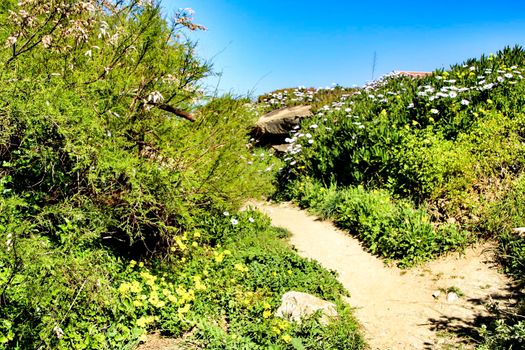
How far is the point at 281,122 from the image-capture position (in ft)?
49.8

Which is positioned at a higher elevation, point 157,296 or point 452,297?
point 452,297

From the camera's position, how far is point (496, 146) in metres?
8.70

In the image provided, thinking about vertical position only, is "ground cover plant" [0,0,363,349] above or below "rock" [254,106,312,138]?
below

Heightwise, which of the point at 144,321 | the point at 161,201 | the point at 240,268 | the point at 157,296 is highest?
the point at 161,201

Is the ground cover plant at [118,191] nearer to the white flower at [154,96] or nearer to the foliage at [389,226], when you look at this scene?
the white flower at [154,96]

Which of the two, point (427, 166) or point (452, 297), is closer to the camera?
point (452, 297)

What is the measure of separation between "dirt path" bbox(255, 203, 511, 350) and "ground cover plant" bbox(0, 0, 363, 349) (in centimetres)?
55

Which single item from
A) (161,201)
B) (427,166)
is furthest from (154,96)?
(427,166)

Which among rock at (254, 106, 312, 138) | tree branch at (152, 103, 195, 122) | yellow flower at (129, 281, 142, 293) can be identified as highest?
rock at (254, 106, 312, 138)

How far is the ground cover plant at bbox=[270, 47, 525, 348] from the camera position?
7.42 meters

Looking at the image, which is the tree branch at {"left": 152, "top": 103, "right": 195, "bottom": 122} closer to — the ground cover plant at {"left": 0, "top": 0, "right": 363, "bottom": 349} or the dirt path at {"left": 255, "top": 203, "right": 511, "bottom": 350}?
the ground cover plant at {"left": 0, "top": 0, "right": 363, "bottom": 349}

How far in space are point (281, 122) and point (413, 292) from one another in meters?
9.46

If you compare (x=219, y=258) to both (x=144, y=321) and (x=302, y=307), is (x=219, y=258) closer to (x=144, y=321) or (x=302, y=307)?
(x=302, y=307)

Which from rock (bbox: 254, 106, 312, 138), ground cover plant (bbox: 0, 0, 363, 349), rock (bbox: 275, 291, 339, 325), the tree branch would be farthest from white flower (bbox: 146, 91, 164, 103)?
rock (bbox: 254, 106, 312, 138)
